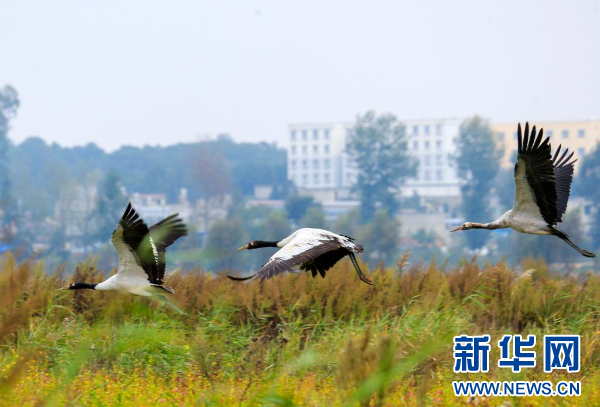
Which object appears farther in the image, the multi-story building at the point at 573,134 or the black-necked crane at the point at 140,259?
the multi-story building at the point at 573,134

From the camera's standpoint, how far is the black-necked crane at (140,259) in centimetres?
966

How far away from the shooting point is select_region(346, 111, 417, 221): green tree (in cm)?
8969

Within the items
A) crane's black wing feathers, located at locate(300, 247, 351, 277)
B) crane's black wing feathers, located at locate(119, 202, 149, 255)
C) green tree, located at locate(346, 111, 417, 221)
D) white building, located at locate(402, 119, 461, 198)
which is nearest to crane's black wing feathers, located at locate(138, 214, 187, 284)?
crane's black wing feathers, located at locate(119, 202, 149, 255)

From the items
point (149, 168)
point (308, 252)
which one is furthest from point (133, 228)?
point (149, 168)

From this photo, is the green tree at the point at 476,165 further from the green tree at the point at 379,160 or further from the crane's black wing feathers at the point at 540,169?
the crane's black wing feathers at the point at 540,169

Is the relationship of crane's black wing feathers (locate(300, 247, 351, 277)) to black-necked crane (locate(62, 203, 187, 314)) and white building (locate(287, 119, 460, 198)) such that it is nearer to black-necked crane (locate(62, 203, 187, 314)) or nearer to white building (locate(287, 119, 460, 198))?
black-necked crane (locate(62, 203, 187, 314))

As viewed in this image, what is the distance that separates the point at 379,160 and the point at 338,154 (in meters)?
35.5

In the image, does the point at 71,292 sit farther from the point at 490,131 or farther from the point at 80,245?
the point at 490,131

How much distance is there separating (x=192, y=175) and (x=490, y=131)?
30.3 metres

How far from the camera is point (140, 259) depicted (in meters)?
10.1

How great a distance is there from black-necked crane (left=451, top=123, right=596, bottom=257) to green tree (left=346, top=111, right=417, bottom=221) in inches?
3060

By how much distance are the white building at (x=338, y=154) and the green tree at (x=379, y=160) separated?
23.9 metres

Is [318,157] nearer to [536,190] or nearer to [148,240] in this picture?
[536,190]

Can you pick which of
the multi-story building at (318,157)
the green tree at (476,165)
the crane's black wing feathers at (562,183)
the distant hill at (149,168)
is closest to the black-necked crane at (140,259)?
the crane's black wing feathers at (562,183)
